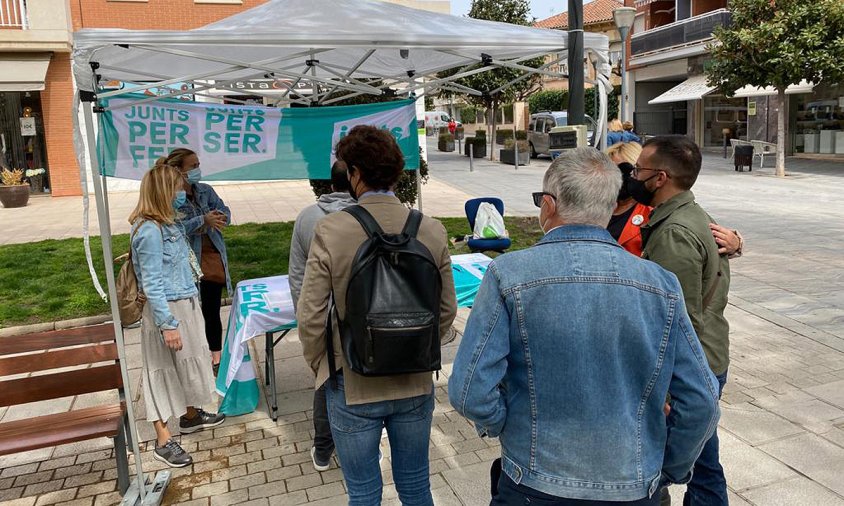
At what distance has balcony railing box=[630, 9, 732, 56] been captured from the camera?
26.5 meters

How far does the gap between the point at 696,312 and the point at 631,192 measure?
0.56 meters

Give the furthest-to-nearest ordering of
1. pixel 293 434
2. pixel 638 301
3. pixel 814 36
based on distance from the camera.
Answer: pixel 814 36 → pixel 293 434 → pixel 638 301

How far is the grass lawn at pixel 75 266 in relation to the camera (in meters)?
7.12

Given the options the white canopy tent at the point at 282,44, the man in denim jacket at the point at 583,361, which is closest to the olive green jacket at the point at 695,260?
the man in denim jacket at the point at 583,361

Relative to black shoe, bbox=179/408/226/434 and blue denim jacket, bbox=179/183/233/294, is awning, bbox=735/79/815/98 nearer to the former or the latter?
blue denim jacket, bbox=179/183/233/294

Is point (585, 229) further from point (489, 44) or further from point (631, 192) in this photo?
point (489, 44)

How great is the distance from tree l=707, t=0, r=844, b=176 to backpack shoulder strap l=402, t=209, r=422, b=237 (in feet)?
57.0

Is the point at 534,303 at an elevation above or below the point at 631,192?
below

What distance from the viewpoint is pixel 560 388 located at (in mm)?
1657

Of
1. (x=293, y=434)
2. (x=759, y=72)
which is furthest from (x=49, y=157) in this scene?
(x=759, y=72)

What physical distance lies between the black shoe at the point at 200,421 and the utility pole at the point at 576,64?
134 inches

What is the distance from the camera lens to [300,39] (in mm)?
3883

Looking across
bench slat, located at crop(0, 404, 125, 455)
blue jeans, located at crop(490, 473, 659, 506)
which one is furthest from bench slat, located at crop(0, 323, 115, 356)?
blue jeans, located at crop(490, 473, 659, 506)

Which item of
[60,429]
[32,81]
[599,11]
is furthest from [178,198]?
[599,11]
